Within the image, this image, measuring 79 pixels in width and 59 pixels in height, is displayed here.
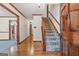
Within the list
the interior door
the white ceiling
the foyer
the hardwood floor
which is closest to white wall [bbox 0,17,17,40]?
the foyer

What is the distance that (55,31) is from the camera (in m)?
7.55

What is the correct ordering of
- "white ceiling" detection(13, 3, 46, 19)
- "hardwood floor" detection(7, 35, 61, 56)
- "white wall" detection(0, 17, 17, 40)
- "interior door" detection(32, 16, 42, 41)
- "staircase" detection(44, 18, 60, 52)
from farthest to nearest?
1. "white wall" detection(0, 17, 17, 40)
2. "interior door" detection(32, 16, 42, 41)
3. "white ceiling" detection(13, 3, 46, 19)
4. "staircase" detection(44, 18, 60, 52)
5. "hardwood floor" detection(7, 35, 61, 56)

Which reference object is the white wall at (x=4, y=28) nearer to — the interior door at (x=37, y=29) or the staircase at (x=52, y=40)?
the interior door at (x=37, y=29)

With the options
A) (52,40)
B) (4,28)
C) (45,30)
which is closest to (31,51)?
(52,40)

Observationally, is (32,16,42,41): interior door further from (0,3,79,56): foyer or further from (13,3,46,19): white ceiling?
(13,3,46,19): white ceiling

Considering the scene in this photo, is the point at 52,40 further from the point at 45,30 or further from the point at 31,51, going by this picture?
the point at 31,51

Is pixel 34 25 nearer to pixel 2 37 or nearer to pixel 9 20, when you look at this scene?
pixel 9 20

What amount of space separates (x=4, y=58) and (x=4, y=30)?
9965mm

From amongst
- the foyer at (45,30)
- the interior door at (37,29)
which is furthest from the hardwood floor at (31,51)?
the interior door at (37,29)

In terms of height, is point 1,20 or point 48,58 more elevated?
point 1,20

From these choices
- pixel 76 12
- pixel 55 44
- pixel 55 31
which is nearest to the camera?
pixel 76 12

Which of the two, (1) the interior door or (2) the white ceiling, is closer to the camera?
(2) the white ceiling

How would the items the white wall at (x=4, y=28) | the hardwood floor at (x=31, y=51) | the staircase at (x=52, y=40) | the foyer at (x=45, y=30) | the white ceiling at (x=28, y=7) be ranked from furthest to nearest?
the white wall at (x=4, y=28)
the white ceiling at (x=28, y=7)
the staircase at (x=52, y=40)
the hardwood floor at (x=31, y=51)
the foyer at (x=45, y=30)

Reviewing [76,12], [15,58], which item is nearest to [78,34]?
[76,12]
